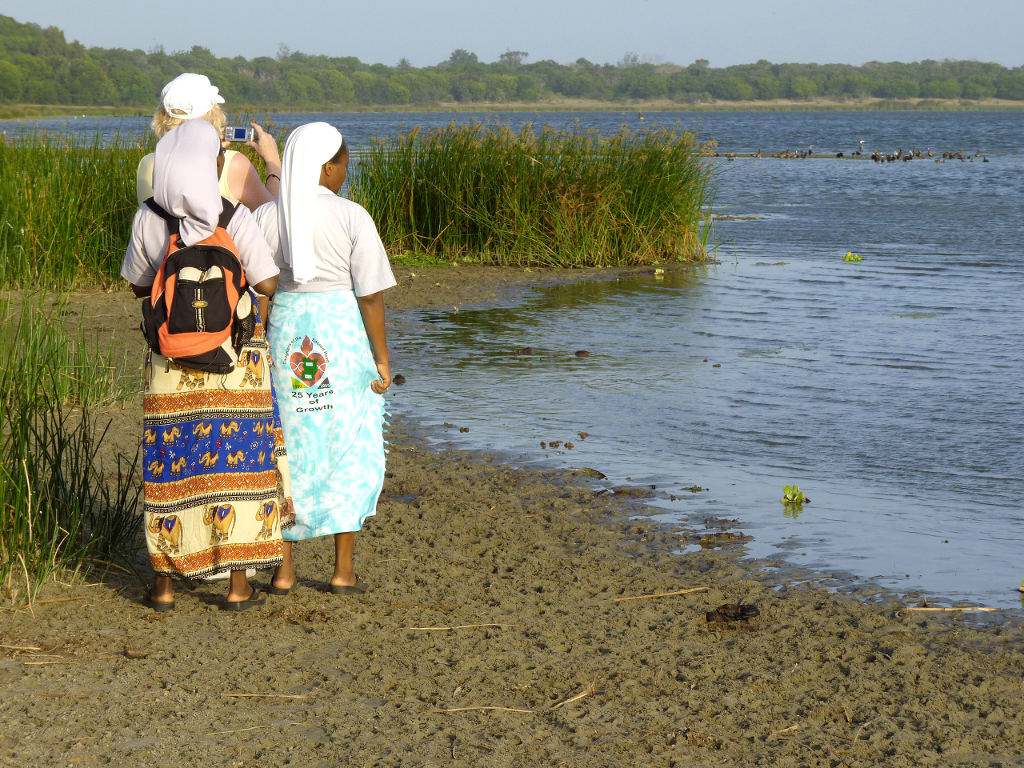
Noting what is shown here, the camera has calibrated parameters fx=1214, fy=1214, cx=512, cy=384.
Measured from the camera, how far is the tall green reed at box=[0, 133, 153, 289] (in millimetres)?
11227

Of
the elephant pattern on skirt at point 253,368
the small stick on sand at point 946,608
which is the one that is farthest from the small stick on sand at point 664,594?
the elephant pattern on skirt at point 253,368

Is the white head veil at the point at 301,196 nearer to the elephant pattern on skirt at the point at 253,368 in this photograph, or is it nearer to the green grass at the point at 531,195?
the elephant pattern on skirt at the point at 253,368

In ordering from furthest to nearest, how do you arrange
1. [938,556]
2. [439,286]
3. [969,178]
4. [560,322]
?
[969,178], [439,286], [560,322], [938,556]

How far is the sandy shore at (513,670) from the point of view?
340 cm

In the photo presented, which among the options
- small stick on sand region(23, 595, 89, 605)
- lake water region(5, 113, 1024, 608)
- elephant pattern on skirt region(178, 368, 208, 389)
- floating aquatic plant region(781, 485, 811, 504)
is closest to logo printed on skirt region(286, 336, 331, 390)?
elephant pattern on skirt region(178, 368, 208, 389)

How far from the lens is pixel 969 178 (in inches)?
1455

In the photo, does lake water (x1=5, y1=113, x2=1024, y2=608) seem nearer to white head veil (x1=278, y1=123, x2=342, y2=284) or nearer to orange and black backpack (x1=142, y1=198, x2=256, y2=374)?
white head veil (x1=278, y1=123, x2=342, y2=284)

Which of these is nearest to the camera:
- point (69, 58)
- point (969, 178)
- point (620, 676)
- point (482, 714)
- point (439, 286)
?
point (482, 714)

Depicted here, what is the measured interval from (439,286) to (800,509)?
854cm

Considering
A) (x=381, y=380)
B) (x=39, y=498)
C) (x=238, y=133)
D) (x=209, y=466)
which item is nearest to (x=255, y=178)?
(x=238, y=133)

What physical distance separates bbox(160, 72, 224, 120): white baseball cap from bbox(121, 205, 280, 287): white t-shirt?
0.38 metres

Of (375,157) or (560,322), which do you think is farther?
(375,157)

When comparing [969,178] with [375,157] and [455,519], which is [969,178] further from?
[455,519]

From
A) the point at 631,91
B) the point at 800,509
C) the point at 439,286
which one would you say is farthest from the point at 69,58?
the point at 800,509
